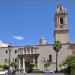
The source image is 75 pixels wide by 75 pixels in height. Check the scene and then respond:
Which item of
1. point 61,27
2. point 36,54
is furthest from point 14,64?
point 61,27

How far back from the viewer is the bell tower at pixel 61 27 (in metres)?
118

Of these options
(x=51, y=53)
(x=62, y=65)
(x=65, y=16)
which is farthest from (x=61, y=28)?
(x=62, y=65)

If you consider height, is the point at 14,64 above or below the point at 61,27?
below

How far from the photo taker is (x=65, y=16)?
119m

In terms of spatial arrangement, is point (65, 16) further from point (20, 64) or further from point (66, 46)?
point (20, 64)

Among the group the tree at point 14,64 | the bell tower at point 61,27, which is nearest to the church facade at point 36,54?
the tree at point 14,64

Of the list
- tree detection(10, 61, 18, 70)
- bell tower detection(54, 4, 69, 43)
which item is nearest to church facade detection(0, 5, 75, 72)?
tree detection(10, 61, 18, 70)

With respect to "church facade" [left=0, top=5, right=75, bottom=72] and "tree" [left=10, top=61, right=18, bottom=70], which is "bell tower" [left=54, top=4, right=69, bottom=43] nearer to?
"church facade" [left=0, top=5, right=75, bottom=72]

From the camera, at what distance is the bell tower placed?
4651 inches

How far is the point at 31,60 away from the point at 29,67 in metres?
2.40

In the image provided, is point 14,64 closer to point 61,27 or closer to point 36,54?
point 36,54

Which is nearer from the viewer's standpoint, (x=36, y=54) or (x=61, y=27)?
(x=36, y=54)

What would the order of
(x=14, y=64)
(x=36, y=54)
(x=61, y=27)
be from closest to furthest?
(x=14, y=64) → (x=36, y=54) → (x=61, y=27)

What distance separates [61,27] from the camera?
119m
